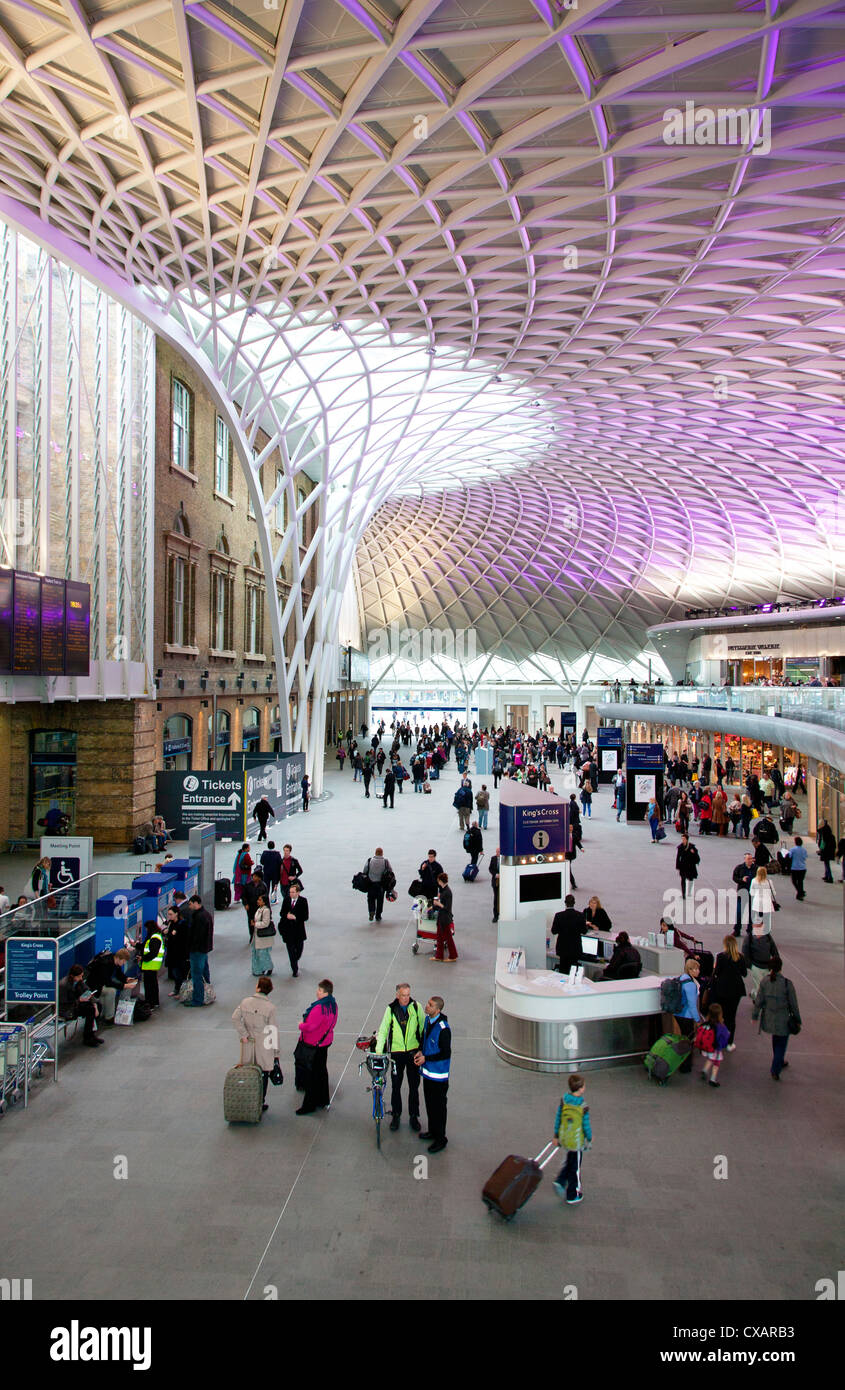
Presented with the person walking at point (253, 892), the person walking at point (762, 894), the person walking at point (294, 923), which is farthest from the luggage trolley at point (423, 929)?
the person walking at point (762, 894)

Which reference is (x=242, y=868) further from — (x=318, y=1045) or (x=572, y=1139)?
(x=572, y=1139)

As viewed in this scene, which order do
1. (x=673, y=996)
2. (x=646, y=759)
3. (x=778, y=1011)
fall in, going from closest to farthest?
(x=778, y=1011) < (x=673, y=996) < (x=646, y=759)

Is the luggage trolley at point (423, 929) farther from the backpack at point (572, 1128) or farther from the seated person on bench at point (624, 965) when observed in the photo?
the backpack at point (572, 1128)

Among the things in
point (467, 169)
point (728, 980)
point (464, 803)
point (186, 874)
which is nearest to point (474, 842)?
point (464, 803)

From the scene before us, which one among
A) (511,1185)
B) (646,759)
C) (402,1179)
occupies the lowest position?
(402,1179)

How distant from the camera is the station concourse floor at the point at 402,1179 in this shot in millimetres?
5828

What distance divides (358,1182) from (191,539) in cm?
2382

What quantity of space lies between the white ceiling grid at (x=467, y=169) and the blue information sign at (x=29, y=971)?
39.9 ft

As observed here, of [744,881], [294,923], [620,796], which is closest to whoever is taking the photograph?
[294,923]

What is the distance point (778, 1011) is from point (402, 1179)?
14.7ft

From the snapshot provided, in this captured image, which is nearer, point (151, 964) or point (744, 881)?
point (151, 964)

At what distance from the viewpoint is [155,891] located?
13094 millimetres
